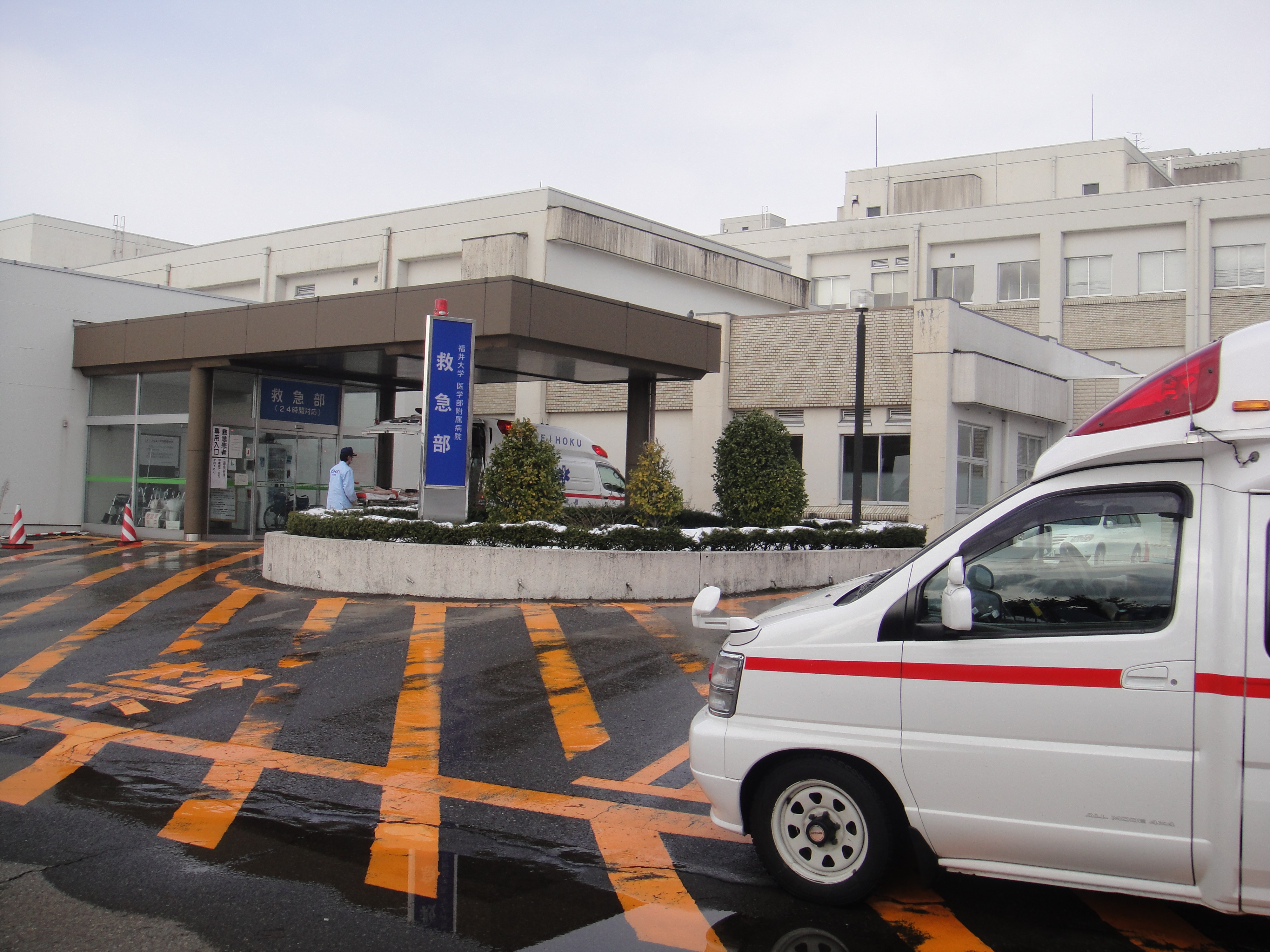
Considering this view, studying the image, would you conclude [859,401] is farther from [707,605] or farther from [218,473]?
[707,605]

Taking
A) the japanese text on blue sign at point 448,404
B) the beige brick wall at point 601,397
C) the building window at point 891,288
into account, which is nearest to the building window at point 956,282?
the building window at point 891,288

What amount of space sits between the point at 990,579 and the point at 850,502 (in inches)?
837

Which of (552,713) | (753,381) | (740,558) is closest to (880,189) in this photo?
(753,381)

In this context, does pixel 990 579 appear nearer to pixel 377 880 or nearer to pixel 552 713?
pixel 377 880

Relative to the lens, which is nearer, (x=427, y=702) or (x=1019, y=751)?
(x=1019, y=751)

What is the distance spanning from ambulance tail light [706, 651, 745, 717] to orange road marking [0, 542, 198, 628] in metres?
9.45

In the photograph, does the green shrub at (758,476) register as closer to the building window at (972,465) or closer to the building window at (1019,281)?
the building window at (972,465)

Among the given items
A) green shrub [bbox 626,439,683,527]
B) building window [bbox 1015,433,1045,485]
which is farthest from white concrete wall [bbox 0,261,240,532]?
building window [bbox 1015,433,1045,485]

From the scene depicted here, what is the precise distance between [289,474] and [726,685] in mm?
19005

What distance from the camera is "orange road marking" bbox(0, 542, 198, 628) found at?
1141cm

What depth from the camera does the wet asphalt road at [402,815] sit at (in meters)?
4.06

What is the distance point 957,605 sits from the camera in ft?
12.8

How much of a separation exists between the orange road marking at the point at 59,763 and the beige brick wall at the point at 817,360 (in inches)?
787

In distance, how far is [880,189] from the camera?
167ft
